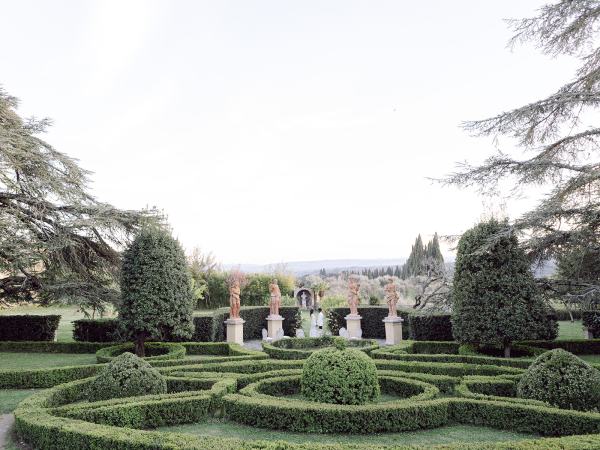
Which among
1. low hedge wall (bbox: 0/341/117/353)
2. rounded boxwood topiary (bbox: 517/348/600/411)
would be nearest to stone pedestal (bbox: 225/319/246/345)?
low hedge wall (bbox: 0/341/117/353)

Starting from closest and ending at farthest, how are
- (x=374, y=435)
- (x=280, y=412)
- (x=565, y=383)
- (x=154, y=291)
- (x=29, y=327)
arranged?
(x=374, y=435), (x=280, y=412), (x=565, y=383), (x=154, y=291), (x=29, y=327)

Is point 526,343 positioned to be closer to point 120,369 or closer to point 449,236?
point 449,236

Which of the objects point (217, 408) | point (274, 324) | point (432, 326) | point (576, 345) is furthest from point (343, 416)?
point (274, 324)

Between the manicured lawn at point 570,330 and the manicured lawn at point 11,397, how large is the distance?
1580cm

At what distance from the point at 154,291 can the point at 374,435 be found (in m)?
8.24

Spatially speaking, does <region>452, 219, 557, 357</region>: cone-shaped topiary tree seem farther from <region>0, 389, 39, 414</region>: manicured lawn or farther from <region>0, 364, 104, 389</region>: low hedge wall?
<region>0, 389, 39, 414</region>: manicured lawn

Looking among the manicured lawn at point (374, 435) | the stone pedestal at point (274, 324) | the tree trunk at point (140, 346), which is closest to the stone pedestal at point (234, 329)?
the stone pedestal at point (274, 324)

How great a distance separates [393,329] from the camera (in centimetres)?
1688

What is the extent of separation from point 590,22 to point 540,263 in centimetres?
603

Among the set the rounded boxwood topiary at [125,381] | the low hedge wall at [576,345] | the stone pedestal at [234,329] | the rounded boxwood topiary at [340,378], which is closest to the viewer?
the rounded boxwood topiary at [340,378]

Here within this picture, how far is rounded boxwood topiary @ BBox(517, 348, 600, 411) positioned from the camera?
6.87 metres

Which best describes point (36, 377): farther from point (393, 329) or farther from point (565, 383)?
point (393, 329)

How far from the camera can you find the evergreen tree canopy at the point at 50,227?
1359 centimetres

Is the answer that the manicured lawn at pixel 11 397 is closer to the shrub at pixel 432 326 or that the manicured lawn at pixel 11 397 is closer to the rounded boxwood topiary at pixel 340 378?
the rounded boxwood topiary at pixel 340 378
